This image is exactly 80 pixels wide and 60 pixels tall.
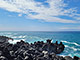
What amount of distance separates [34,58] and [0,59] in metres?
5.93

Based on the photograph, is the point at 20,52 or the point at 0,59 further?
the point at 20,52

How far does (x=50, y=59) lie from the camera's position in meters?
15.2

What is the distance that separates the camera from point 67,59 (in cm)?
1669

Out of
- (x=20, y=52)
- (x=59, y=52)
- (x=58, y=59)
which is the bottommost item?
(x=59, y=52)

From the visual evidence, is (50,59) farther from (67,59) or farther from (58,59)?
(67,59)

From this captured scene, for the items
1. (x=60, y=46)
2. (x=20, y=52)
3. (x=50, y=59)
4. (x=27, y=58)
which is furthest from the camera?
(x=60, y=46)

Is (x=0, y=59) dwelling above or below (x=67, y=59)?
above

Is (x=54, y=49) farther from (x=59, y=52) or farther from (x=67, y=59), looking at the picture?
(x=67, y=59)

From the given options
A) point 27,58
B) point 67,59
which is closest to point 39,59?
point 27,58

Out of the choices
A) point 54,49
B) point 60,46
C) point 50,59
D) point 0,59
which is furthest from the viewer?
point 60,46

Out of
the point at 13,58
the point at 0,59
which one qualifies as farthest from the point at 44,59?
the point at 0,59

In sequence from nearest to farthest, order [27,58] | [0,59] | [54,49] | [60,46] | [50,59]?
[0,59]
[27,58]
[50,59]
[54,49]
[60,46]

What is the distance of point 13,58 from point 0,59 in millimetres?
2764

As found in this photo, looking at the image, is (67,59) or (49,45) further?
(49,45)
